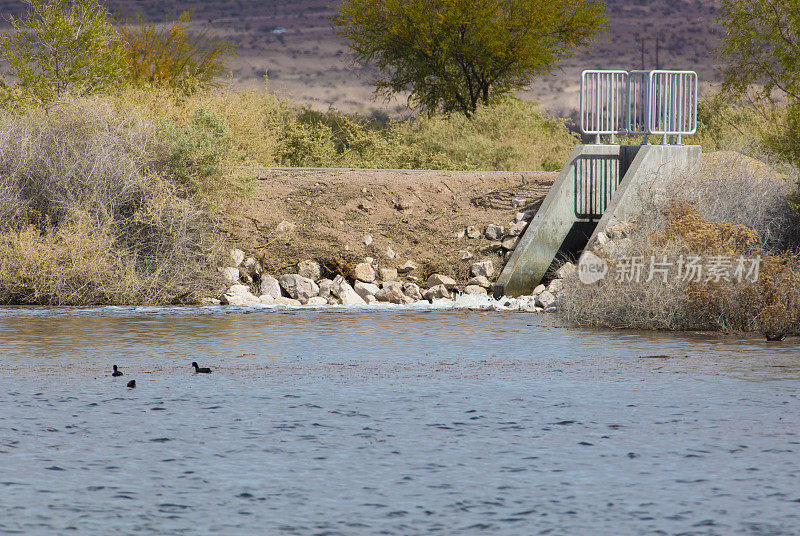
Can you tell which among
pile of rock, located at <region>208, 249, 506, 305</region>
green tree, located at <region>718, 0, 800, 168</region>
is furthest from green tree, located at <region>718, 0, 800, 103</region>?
pile of rock, located at <region>208, 249, 506, 305</region>

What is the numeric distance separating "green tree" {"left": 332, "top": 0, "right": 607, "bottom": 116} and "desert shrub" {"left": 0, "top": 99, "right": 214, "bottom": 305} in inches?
774

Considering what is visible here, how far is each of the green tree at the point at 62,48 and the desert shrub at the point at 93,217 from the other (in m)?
5.36

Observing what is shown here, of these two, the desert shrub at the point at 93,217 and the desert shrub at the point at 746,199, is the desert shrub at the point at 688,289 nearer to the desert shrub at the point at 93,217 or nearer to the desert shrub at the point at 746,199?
the desert shrub at the point at 746,199

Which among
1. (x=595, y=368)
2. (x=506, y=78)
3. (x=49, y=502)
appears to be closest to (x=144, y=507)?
(x=49, y=502)

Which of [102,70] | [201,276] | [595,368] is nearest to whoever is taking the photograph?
[595,368]

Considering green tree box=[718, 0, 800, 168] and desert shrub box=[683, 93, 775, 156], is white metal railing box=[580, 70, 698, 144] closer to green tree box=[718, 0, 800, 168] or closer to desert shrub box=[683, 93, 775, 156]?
green tree box=[718, 0, 800, 168]

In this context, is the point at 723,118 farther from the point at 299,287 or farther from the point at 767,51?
the point at 299,287

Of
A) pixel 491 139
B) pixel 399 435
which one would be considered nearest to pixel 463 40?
pixel 491 139

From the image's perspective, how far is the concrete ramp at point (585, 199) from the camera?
18.4 meters

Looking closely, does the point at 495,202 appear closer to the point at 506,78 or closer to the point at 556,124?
the point at 556,124

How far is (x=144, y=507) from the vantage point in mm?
6211

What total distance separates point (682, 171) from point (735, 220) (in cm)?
182

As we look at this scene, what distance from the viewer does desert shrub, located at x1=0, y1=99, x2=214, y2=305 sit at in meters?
16.7

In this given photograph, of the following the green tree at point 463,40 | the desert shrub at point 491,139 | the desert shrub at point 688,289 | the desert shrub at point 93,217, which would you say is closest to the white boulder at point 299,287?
the desert shrub at point 93,217
